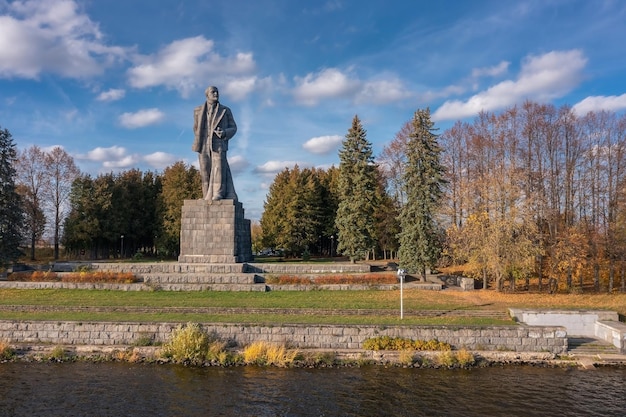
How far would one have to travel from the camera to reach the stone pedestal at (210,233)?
26.3 m

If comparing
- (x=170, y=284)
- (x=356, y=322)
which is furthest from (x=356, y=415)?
(x=170, y=284)

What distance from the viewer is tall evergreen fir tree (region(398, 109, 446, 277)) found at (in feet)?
85.8

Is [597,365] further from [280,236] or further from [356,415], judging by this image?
[280,236]

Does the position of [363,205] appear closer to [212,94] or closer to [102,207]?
[212,94]

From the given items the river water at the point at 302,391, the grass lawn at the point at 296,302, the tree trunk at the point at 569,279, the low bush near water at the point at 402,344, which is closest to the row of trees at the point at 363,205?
the grass lawn at the point at 296,302

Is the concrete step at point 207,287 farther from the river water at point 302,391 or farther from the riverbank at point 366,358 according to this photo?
the river water at point 302,391

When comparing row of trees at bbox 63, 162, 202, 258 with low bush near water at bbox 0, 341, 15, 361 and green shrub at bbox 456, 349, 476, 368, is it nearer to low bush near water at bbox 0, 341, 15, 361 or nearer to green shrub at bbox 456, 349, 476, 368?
low bush near water at bbox 0, 341, 15, 361

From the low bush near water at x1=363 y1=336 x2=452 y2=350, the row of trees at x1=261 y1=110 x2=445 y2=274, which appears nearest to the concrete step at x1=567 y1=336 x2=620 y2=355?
the low bush near water at x1=363 y1=336 x2=452 y2=350

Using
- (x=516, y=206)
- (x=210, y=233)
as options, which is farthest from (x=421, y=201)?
(x=210, y=233)

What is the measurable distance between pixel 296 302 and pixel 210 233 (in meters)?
9.01

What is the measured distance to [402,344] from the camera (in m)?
14.3

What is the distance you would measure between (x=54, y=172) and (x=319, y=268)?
3040 cm

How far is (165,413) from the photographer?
403 inches

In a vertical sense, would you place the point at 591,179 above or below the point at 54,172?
below
